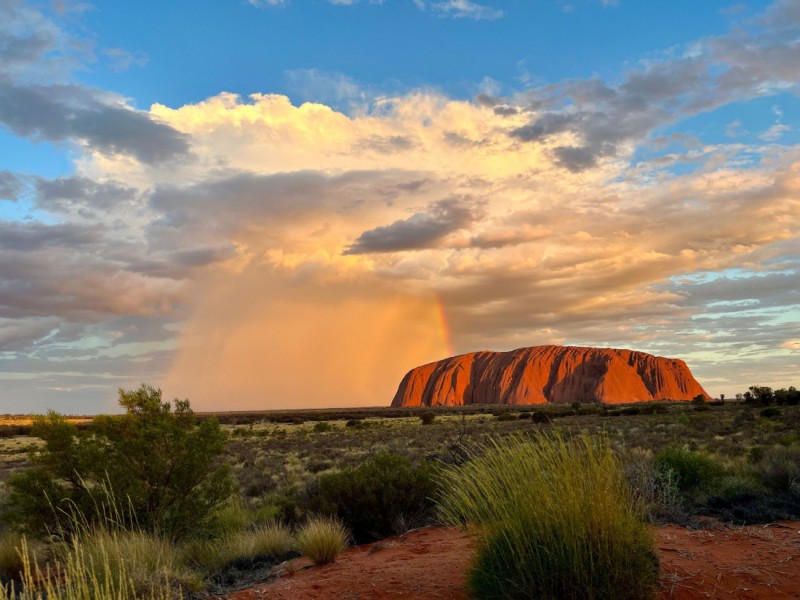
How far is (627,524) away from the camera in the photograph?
17.6ft

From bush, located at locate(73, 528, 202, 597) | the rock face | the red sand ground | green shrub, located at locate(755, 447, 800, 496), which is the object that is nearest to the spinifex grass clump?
the red sand ground

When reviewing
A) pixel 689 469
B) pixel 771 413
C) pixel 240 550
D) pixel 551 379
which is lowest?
pixel 771 413

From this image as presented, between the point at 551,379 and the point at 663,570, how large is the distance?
141 m

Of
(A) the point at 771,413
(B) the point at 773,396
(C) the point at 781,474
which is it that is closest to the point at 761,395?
(B) the point at 773,396

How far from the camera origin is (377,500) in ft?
35.8

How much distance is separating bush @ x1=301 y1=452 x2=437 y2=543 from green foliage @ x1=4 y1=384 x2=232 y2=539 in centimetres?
213

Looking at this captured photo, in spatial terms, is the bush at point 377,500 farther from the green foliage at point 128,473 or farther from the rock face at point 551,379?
the rock face at point 551,379

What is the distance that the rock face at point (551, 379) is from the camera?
137375 mm

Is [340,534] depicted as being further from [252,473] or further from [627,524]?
[252,473]

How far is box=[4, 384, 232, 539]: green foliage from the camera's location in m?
10.4

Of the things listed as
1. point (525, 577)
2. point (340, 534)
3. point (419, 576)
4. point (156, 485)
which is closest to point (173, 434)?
point (156, 485)

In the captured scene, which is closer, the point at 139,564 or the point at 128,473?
the point at 139,564

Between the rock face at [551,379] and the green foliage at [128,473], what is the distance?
12630 cm

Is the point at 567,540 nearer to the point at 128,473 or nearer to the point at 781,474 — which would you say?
the point at 128,473
